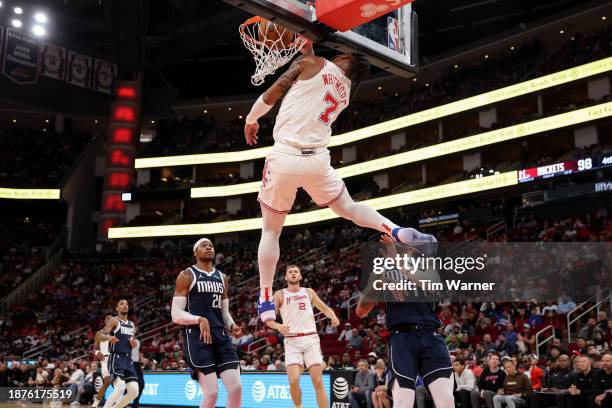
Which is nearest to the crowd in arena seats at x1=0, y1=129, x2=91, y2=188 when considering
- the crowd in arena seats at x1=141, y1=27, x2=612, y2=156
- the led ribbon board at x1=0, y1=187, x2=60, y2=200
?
the led ribbon board at x1=0, y1=187, x2=60, y2=200

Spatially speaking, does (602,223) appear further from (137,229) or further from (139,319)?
(137,229)

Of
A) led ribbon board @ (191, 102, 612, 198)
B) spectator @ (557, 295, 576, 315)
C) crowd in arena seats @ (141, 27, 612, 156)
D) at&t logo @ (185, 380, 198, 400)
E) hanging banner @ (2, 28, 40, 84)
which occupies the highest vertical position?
hanging banner @ (2, 28, 40, 84)

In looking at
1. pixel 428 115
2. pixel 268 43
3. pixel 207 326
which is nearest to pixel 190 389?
pixel 207 326

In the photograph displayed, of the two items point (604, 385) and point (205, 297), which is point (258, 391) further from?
point (205, 297)

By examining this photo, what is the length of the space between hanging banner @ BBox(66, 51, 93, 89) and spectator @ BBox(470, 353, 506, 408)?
120ft

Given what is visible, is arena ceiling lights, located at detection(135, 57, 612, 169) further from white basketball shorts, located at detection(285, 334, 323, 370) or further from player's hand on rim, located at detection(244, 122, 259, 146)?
player's hand on rim, located at detection(244, 122, 259, 146)

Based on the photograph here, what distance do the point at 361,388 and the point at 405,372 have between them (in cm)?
902

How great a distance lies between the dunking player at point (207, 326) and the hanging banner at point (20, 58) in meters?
38.1

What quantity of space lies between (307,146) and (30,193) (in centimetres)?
4250

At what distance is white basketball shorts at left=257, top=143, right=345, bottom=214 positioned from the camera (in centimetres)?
550

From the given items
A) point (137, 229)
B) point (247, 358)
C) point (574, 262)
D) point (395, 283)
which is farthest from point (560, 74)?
point (395, 283)

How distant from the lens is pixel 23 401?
76.9ft

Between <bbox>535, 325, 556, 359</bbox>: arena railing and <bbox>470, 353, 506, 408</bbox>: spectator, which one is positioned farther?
<bbox>535, 325, 556, 359</bbox>: arena railing

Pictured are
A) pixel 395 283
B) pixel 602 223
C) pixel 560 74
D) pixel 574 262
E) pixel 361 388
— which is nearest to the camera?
pixel 395 283
